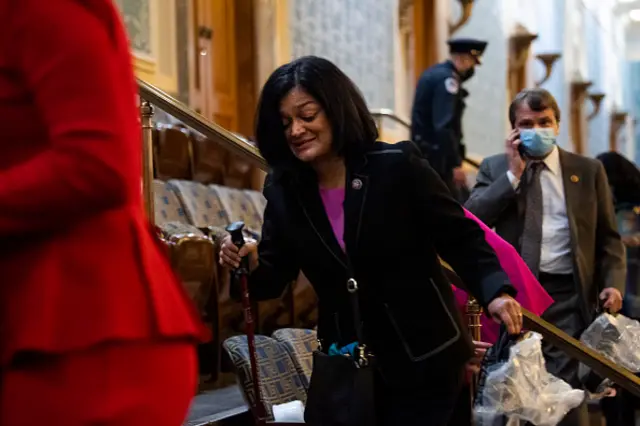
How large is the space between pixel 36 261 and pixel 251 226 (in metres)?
3.85

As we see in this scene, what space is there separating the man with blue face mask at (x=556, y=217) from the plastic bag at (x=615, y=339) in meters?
0.04

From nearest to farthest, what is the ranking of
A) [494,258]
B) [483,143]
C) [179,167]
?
[494,258] → [179,167] → [483,143]

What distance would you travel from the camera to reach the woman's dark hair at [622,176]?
4.83 metres

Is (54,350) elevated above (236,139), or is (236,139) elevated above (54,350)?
(236,139)

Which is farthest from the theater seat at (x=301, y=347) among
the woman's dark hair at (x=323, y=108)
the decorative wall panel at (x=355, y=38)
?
the decorative wall panel at (x=355, y=38)

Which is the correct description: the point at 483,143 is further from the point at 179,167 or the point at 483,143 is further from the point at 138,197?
the point at 138,197

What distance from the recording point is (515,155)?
3.29 metres

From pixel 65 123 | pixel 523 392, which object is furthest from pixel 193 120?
pixel 65 123

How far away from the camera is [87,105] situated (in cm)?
110

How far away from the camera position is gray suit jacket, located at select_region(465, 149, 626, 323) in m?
3.26

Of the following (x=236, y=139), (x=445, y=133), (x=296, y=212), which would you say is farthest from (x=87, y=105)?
(x=445, y=133)

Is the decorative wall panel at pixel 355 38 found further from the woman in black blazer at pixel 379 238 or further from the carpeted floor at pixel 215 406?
the woman in black blazer at pixel 379 238

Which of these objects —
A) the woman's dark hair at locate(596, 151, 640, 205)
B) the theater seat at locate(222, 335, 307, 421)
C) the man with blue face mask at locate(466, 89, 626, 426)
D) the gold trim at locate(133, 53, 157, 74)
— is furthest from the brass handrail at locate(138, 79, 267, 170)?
the gold trim at locate(133, 53, 157, 74)

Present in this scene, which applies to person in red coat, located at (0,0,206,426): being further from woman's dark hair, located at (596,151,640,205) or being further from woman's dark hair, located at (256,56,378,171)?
woman's dark hair, located at (596,151,640,205)
